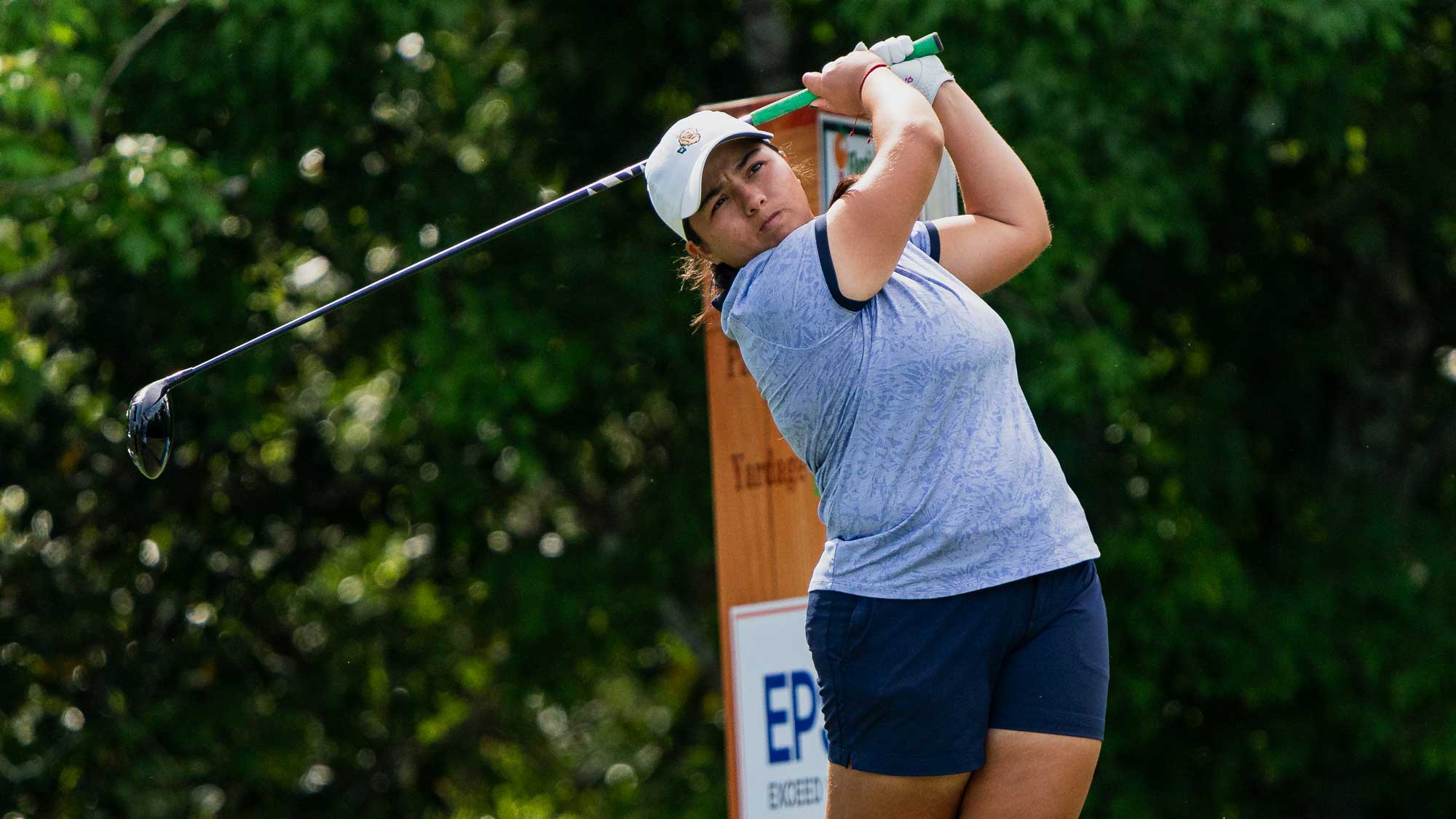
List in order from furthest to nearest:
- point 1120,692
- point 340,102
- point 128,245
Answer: point 1120,692 → point 340,102 → point 128,245

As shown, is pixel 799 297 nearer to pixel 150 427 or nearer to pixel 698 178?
pixel 698 178

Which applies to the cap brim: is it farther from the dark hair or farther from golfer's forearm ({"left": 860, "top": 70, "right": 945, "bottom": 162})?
golfer's forearm ({"left": 860, "top": 70, "right": 945, "bottom": 162})

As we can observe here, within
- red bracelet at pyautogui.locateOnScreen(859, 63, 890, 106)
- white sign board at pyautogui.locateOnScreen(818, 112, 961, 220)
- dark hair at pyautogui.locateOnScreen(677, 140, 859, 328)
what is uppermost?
red bracelet at pyautogui.locateOnScreen(859, 63, 890, 106)

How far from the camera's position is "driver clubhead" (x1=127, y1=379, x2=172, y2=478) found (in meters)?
3.61

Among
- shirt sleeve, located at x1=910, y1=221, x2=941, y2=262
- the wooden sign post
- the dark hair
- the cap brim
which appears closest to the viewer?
the cap brim

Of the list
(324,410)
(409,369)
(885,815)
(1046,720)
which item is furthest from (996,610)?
(324,410)

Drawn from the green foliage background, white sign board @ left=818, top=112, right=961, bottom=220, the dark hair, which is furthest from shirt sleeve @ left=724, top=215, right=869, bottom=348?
the green foliage background

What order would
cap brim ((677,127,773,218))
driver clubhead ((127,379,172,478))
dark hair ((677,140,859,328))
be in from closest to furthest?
cap brim ((677,127,773,218)), dark hair ((677,140,859,328)), driver clubhead ((127,379,172,478))

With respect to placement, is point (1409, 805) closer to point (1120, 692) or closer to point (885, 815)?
point (1120, 692)

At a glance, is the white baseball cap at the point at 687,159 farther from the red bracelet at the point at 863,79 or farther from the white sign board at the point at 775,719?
the white sign board at the point at 775,719

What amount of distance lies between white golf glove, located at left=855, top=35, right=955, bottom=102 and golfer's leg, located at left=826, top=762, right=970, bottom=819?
1014mm

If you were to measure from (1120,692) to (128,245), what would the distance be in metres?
4.41

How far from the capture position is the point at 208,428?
7.00 meters

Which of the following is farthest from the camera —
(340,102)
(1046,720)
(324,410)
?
(324,410)
